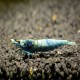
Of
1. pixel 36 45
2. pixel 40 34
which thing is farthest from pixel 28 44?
pixel 40 34

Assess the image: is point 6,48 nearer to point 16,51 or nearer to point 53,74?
point 16,51

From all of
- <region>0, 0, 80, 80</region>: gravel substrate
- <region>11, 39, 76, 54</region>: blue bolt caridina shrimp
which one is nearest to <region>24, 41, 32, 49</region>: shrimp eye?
<region>11, 39, 76, 54</region>: blue bolt caridina shrimp

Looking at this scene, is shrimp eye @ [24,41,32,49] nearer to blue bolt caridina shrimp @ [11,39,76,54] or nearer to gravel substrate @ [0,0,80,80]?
blue bolt caridina shrimp @ [11,39,76,54]

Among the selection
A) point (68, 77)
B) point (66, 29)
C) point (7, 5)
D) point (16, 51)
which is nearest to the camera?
point (68, 77)

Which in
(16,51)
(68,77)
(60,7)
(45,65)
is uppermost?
(60,7)

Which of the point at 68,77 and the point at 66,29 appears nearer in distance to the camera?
the point at 68,77

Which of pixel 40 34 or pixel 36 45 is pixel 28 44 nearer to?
pixel 36 45

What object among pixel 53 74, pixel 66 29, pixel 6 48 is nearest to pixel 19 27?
pixel 66 29

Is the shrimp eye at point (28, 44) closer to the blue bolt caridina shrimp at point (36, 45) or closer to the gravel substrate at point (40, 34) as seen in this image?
the blue bolt caridina shrimp at point (36, 45)
